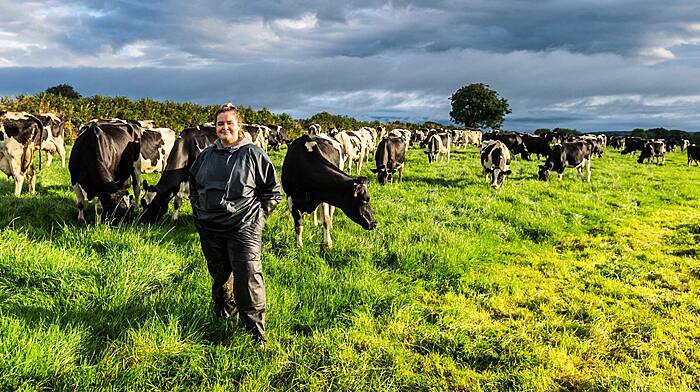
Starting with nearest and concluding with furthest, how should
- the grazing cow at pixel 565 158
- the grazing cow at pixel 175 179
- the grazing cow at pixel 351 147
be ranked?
1. the grazing cow at pixel 175 179
2. the grazing cow at pixel 351 147
3. the grazing cow at pixel 565 158

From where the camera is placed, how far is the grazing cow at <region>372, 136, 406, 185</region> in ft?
50.5

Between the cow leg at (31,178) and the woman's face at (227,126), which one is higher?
the woman's face at (227,126)

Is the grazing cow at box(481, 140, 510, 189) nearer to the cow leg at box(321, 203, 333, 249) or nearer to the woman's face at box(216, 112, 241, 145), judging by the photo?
the cow leg at box(321, 203, 333, 249)

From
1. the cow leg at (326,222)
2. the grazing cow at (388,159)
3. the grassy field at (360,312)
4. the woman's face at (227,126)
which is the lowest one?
the grassy field at (360,312)

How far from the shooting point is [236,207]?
4.02 metres

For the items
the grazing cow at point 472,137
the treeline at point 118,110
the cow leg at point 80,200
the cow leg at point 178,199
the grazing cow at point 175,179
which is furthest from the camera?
the grazing cow at point 472,137

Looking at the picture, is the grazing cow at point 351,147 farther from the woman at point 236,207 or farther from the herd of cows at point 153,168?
the woman at point 236,207

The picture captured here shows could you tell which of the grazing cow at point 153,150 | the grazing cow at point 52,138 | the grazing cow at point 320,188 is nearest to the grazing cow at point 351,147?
the grazing cow at point 153,150

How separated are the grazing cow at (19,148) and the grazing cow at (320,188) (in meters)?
6.82

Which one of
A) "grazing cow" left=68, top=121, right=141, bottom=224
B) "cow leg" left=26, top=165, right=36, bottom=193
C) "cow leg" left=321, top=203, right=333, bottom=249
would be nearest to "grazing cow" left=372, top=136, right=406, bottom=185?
"cow leg" left=321, top=203, right=333, bottom=249

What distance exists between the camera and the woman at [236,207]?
13.3 feet

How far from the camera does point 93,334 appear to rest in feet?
13.4

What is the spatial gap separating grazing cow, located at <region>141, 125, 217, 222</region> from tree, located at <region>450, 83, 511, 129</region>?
3265 inches

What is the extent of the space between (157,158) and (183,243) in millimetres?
6261
